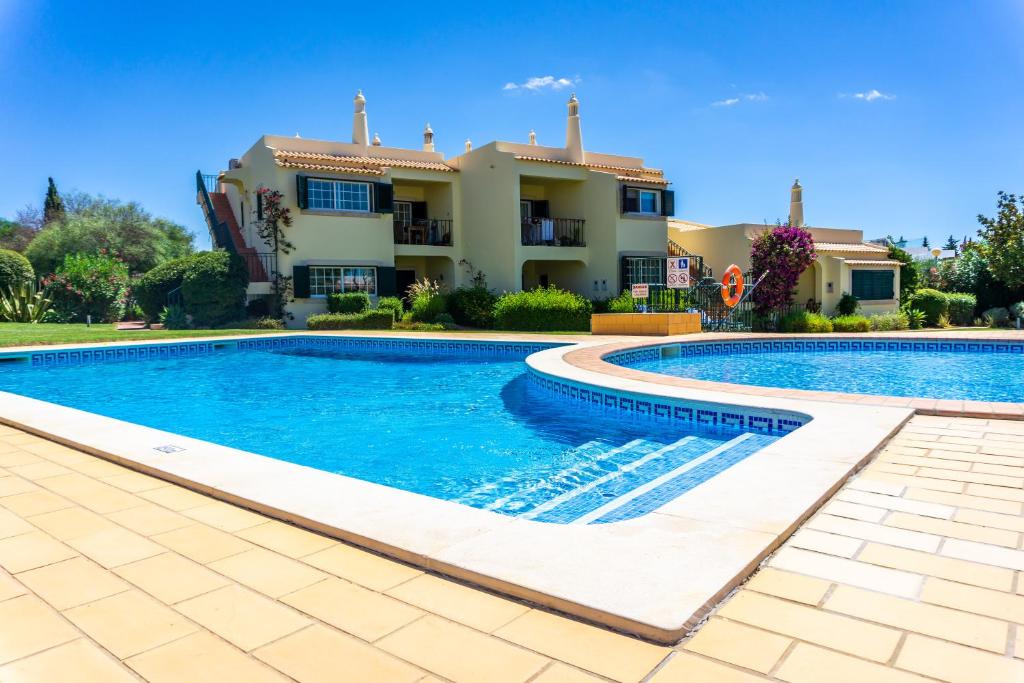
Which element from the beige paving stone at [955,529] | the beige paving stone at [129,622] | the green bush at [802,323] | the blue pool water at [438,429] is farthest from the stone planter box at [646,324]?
the beige paving stone at [129,622]

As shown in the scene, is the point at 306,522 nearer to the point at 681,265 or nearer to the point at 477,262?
the point at 681,265

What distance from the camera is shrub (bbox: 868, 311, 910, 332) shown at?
19056mm

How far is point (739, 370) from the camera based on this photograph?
11312 millimetres

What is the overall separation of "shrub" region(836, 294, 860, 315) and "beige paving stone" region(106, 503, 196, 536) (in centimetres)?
2198

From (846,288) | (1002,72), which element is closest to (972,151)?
(1002,72)

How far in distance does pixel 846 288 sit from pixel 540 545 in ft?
72.4

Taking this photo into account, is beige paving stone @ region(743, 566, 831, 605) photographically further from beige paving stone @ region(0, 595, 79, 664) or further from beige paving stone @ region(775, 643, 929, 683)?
beige paving stone @ region(0, 595, 79, 664)

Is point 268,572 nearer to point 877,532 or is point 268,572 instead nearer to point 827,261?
point 877,532

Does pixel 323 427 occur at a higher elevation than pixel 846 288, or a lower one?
lower

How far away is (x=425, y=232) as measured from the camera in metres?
22.7

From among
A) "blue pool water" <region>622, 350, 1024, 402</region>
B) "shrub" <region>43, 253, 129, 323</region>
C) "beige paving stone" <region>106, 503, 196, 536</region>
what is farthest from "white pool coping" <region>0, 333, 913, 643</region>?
"shrub" <region>43, 253, 129, 323</region>

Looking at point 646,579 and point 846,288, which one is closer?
point 646,579

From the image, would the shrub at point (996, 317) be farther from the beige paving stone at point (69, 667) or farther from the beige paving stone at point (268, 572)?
the beige paving stone at point (69, 667)

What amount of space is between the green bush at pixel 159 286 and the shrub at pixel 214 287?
36.6 inches
